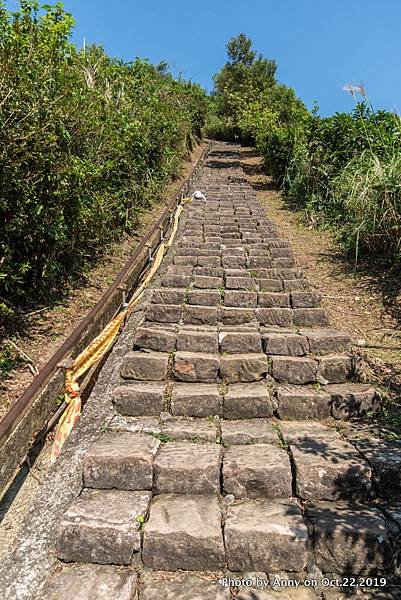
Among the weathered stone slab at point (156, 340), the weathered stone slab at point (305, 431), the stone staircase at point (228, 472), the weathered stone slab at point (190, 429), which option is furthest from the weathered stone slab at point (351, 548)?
Answer: the weathered stone slab at point (156, 340)

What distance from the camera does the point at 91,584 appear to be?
189 cm

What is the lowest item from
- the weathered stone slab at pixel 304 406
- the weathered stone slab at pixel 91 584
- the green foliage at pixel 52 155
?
the weathered stone slab at pixel 91 584

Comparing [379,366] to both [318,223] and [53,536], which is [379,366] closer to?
[53,536]

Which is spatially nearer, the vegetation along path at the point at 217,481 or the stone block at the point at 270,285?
the vegetation along path at the point at 217,481

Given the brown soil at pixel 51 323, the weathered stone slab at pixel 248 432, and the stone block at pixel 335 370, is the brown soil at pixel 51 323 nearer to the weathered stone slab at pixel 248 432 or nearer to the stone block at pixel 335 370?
the weathered stone slab at pixel 248 432

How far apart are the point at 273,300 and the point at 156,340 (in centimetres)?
131

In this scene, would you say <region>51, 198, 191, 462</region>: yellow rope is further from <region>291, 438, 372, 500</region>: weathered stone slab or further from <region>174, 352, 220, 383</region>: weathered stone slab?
<region>291, 438, 372, 500</region>: weathered stone slab

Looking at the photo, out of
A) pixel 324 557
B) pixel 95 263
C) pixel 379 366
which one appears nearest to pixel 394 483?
pixel 324 557

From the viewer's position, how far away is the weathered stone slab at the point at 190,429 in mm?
2582

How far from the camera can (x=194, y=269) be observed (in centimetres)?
499

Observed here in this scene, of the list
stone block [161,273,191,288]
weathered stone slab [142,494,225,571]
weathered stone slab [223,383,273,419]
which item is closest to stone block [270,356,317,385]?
weathered stone slab [223,383,273,419]

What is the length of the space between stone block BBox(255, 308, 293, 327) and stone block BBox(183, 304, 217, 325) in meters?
0.37

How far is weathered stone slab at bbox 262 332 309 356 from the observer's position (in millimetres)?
3361

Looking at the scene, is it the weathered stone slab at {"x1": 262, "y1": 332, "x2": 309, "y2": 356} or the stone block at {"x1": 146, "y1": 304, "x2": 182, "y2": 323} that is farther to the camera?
the stone block at {"x1": 146, "y1": 304, "x2": 182, "y2": 323}
